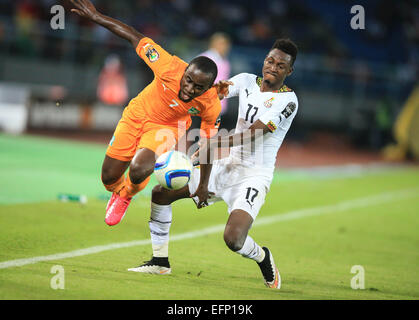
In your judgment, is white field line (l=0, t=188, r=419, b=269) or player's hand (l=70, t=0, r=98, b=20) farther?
player's hand (l=70, t=0, r=98, b=20)

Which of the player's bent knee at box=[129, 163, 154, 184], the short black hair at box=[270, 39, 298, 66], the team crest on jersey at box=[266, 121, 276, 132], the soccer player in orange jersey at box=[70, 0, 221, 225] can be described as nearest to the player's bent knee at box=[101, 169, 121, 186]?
the soccer player in orange jersey at box=[70, 0, 221, 225]

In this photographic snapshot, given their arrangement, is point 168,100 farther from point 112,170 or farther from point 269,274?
point 269,274

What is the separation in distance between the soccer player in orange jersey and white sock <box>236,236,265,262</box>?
115cm

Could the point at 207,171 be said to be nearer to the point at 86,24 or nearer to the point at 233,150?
the point at 233,150

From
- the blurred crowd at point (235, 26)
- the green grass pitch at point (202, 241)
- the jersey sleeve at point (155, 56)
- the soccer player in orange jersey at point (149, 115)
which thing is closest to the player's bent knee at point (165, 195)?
the soccer player in orange jersey at point (149, 115)

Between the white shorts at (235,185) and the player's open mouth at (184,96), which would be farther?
the player's open mouth at (184,96)

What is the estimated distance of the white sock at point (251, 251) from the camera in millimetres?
6070

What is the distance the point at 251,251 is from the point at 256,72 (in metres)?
16.8

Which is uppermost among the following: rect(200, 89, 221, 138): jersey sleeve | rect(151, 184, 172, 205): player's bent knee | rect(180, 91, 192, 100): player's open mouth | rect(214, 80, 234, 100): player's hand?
rect(214, 80, 234, 100): player's hand

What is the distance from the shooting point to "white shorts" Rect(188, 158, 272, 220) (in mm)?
6305

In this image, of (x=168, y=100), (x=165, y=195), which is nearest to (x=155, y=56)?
(x=168, y=100)

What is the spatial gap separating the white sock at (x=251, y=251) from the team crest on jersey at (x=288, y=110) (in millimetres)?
1202

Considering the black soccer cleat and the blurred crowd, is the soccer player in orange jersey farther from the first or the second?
the blurred crowd

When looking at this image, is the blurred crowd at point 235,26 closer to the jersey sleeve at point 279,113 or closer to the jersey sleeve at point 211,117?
the jersey sleeve at point 211,117
